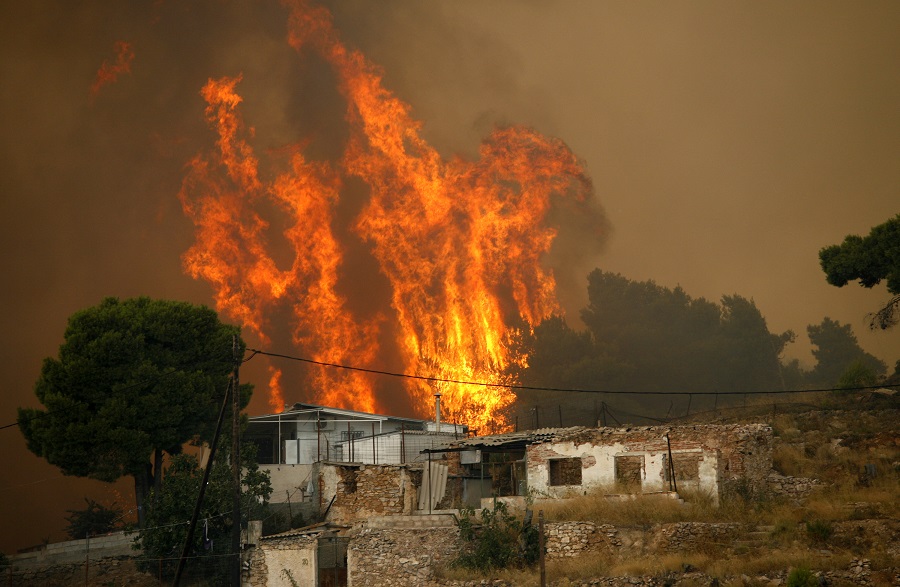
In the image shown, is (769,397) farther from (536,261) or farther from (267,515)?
(267,515)

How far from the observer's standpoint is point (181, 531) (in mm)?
38500

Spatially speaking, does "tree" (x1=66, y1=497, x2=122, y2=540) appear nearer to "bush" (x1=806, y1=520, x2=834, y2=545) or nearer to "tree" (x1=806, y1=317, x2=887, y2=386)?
"bush" (x1=806, y1=520, x2=834, y2=545)

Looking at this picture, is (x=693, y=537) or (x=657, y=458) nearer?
(x=693, y=537)

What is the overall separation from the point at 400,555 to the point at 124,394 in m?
18.6

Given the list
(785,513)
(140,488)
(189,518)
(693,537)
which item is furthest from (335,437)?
(785,513)

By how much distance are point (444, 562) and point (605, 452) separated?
8274 mm

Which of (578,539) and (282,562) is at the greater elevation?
(578,539)

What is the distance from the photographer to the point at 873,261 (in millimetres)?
44156

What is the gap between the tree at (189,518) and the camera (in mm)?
38531

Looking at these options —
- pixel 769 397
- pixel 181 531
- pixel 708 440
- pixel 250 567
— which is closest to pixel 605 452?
pixel 708 440

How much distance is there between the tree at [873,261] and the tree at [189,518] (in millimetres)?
31748

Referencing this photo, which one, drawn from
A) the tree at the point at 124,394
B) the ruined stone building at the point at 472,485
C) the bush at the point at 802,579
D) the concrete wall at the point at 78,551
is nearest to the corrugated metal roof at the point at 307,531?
the ruined stone building at the point at 472,485

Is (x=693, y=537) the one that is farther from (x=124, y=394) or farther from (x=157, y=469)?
(x=124, y=394)

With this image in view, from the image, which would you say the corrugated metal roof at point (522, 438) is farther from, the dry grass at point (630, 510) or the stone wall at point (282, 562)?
the stone wall at point (282, 562)
